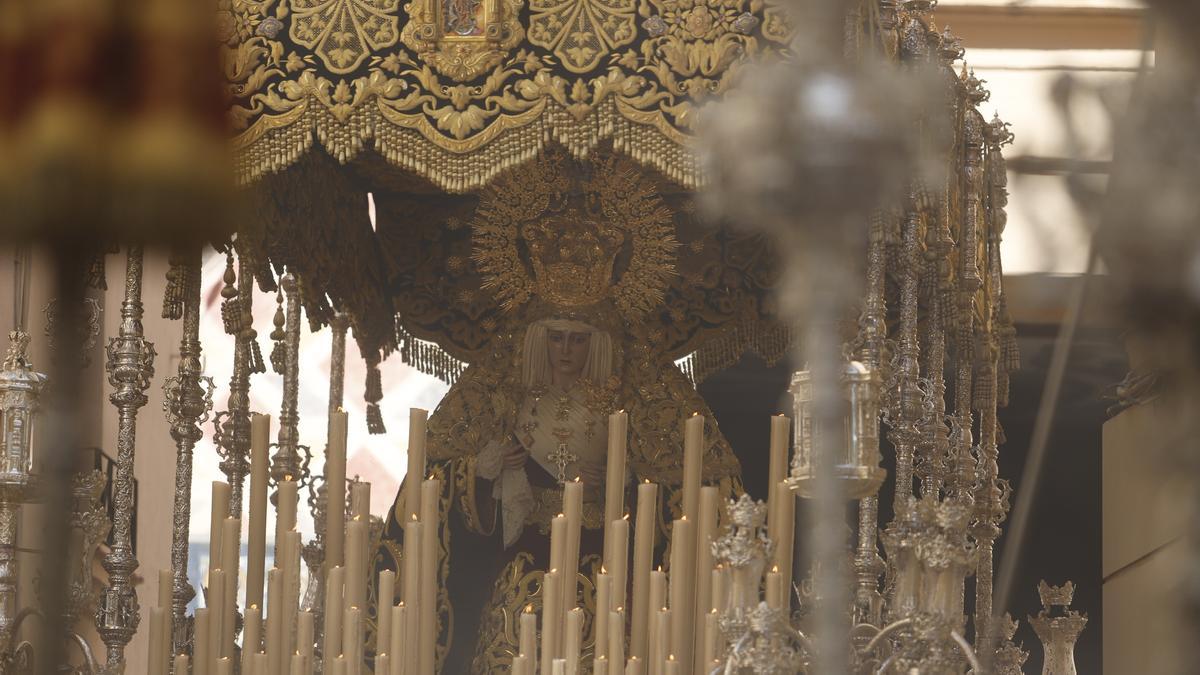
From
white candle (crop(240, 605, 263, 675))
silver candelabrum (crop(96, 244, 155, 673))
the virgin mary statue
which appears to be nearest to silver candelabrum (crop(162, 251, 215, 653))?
silver candelabrum (crop(96, 244, 155, 673))

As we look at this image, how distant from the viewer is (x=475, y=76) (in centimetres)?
441

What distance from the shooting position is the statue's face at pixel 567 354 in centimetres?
576

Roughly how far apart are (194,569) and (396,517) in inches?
199

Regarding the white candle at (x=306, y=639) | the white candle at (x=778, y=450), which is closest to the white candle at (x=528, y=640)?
the white candle at (x=306, y=639)

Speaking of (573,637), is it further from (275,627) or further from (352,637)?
(275,627)

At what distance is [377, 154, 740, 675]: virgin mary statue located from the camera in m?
5.61

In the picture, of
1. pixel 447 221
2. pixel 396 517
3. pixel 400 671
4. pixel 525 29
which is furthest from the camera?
pixel 447 221

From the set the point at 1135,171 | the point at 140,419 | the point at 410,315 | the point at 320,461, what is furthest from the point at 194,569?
the point at 1135,171

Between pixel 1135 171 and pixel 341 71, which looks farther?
pixel 341 71

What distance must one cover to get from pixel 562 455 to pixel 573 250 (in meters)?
0.59

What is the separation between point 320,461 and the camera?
9.62 m

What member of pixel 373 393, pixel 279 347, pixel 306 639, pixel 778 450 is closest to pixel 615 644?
pixel 778 450

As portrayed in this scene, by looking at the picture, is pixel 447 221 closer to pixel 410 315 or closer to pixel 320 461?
pixel 410 315

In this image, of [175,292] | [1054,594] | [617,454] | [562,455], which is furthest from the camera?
[562,455]
